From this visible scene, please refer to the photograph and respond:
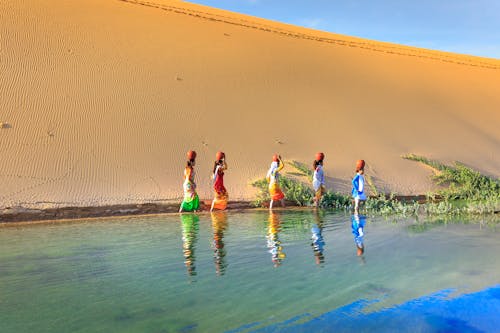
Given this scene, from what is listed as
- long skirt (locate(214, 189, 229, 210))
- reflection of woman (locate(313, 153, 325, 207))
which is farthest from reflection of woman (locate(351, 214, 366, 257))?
long skirt (locate(214, 189, 229, 210))

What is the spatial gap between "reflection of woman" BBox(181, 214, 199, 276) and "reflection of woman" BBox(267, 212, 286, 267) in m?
0.97

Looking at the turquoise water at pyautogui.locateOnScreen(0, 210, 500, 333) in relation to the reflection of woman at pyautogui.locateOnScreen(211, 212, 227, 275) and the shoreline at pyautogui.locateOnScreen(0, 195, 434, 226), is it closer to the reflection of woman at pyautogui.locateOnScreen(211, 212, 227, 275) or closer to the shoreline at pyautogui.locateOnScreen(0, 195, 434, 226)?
the reflection of woman at pyautogui.locateOnScreen(211, 212, 227, 275)

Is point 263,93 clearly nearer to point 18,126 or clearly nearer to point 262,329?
point 18,126

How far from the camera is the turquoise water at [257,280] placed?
13.5 feet

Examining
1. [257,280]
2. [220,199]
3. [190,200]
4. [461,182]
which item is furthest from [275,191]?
[257,280]

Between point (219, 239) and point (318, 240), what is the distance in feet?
4.86

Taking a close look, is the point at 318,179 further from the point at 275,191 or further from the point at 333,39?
the point at 333,39

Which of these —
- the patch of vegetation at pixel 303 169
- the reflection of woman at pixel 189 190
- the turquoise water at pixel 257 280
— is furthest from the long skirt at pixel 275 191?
the turquoise water at pixel 257 280

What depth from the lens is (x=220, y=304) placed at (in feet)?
14.8

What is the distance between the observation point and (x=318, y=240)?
7496 millimetres

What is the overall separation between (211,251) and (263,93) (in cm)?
1428

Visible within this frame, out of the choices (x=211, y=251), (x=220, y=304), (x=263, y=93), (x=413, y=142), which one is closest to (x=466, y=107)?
(x=413, y=142)

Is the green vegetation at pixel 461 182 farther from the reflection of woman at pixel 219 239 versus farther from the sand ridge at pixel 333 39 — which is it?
the sand ridge at pixel 333 39

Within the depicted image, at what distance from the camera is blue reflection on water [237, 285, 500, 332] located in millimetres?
3881
